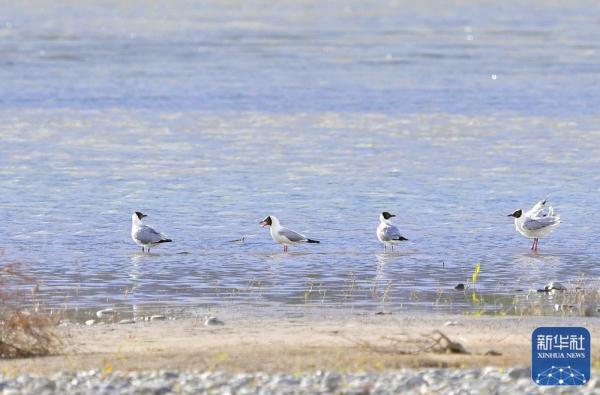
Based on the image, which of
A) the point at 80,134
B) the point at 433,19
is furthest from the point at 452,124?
the point at 433,19

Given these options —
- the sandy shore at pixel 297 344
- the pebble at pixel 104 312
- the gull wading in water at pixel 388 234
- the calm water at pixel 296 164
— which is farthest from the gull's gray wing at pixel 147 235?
the sandy shore at pixel 297 344

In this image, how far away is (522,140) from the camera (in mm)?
38031

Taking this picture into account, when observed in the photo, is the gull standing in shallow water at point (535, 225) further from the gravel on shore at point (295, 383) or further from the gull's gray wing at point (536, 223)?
the gravel on shore at point (295, 383)

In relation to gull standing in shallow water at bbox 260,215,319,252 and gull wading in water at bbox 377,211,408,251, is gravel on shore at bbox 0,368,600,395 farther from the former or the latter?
gull standing in shallow water at bbox 260,215,319,252

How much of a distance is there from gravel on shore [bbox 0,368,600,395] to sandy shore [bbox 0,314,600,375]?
55cm

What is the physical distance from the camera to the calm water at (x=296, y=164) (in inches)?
829

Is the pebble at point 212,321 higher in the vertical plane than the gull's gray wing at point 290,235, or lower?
lower

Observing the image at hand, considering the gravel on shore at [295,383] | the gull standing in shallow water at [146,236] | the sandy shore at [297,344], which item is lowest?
the gravel on shore at [295,383]

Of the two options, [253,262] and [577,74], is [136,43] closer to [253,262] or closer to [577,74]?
[577,74]

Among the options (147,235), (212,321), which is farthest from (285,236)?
(212,321)

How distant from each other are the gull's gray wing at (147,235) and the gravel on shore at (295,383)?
10949mm

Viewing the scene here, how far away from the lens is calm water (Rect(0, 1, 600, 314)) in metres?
21.1

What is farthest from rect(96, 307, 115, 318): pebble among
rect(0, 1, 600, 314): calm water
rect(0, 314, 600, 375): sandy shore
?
rect(0, 314, 600, 375): sandy shore

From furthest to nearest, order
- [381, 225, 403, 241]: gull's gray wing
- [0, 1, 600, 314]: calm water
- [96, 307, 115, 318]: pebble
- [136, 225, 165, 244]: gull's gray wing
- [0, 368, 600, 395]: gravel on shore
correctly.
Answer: [381, 225, 403, 241]: gull's gray wing, [136, 225, 165, 244]: gull's gray wing, [0, 1, 600, 314]: calm water, [96, 307, 115, 318]: pebble, [0, 368, 600, 395]: gravel on shore
